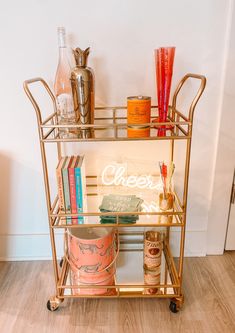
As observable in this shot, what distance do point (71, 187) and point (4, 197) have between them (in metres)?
0.53

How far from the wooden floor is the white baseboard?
0.38 ft

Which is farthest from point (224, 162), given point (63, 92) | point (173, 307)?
point (63, 92)

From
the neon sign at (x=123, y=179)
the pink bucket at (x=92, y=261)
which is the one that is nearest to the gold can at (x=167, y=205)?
the neon sign at (x=123, y=179)

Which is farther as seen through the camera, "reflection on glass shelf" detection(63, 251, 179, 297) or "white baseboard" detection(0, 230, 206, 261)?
"white baseboard" detection(0, 230, 206, 261)

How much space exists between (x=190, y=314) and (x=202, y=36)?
46.1 inches

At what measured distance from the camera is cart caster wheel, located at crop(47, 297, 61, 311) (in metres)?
1.29

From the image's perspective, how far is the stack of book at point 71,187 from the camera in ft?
3.72

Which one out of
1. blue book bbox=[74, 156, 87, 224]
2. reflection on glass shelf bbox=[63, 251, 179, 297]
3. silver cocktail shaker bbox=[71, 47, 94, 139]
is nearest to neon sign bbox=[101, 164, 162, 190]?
blue book bbox=[74, 156, 87, 224]

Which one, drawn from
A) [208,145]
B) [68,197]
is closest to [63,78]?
[68,197]

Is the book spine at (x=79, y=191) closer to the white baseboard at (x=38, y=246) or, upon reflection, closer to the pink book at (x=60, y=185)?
the pink book at (x=60, y=185)

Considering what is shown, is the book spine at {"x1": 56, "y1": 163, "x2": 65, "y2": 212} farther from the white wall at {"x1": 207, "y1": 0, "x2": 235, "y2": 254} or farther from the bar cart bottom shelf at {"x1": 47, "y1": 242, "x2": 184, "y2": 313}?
the white wall at {"x1": 207, "y1": 0, "x2": 235, "y2": 254}

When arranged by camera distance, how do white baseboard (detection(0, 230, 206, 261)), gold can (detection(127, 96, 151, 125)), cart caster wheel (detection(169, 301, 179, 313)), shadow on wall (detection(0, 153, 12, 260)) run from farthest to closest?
white baseboard (detection(0, 230, 206, 261)) → shadow on wall (detection(0, 153, 12, 260)) → cart caster wheel (detection(169, 301, 179, 313)) → gold can (detection(127, 96, 151, 125))

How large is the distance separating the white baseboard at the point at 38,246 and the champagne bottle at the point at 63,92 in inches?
26.4

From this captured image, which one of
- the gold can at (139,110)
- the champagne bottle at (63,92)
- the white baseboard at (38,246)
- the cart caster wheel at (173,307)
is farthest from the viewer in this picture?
the white baseboard at (38,246)
